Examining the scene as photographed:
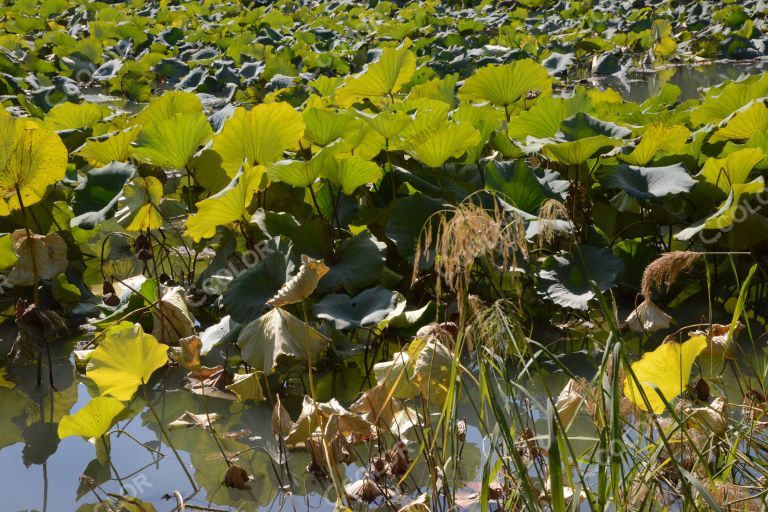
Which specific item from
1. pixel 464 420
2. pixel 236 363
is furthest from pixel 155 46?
pixel 464 420

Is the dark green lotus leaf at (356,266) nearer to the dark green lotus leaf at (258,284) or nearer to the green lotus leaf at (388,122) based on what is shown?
the dark green lotus leaf at (258,284)

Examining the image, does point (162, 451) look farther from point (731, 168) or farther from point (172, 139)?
point (731, 168)

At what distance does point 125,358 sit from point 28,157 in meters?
0.64

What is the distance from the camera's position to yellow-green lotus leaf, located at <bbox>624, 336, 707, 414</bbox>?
3.94ft

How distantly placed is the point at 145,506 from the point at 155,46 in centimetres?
639

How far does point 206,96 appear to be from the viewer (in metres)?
5.04

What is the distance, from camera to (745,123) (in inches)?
83.5

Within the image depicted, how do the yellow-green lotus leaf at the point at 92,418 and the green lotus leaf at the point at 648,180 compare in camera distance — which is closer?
the yellow-green lotus leaf at the point at 92,418

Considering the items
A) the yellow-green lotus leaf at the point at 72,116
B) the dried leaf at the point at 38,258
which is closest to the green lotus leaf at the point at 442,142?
the dried leaf at the point at 38,258

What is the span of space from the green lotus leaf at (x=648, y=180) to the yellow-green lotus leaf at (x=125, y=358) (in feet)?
3.40

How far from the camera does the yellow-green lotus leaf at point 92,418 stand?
4.48 ft

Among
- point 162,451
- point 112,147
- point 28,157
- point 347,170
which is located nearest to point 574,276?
point 347,170

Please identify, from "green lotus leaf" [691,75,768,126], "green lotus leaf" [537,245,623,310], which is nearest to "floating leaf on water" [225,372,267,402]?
"green lotus leaf" [537,245,623,310]

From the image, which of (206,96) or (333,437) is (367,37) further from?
(333,437)
